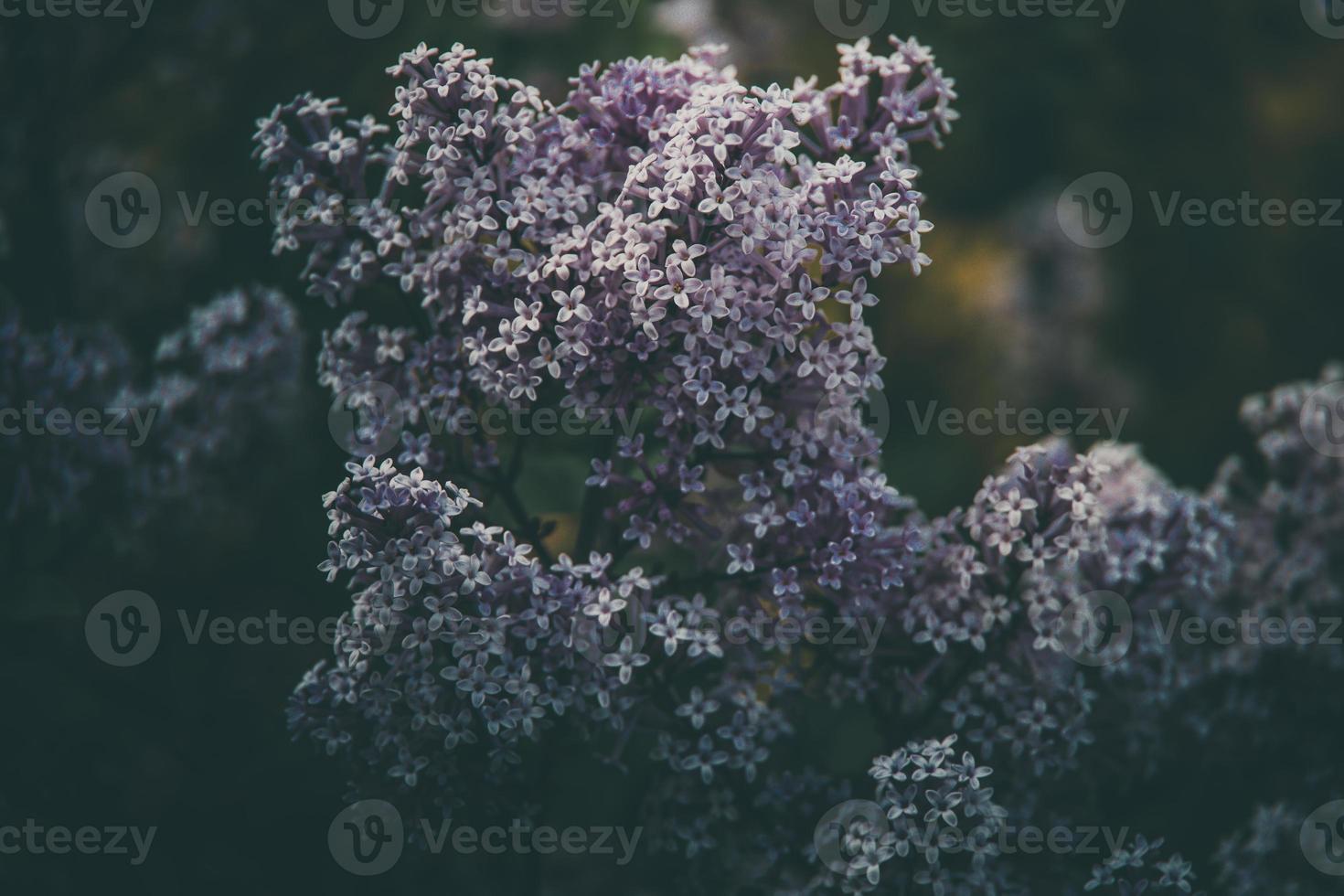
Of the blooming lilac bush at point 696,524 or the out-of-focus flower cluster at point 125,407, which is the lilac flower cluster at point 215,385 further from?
the blooming lilac bush at point 696,524

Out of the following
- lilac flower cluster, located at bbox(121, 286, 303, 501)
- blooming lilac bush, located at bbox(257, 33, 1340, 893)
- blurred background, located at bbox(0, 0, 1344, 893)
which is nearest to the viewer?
blooming lilac bush, located at bbox(257, 33, 1340, 893)

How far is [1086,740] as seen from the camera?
4.73ft

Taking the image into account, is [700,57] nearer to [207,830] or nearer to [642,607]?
[642,607]

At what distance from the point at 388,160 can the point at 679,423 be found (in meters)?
0.54

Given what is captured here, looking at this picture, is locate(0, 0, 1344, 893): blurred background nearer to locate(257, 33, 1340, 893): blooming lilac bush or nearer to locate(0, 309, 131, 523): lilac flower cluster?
locate(0, 309, 131, 523): lilac flower cluster

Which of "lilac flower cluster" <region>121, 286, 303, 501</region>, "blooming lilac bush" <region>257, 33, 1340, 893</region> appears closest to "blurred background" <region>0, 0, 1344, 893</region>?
"lilac flower cluster" <region>121, 286, 303, 501</region>

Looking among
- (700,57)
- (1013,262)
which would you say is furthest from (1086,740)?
(1013,262)

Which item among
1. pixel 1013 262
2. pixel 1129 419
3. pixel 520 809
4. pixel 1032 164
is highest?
pixel 1032 164

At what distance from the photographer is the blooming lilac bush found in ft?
4.17

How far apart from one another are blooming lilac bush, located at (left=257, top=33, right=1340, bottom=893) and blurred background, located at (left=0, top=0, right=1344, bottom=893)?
1.32 ft

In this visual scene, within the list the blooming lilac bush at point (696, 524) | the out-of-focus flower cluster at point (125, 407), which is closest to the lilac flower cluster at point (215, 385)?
the out-of-focus flower cluster at point (125, 407)

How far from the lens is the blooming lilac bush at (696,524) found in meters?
1.27

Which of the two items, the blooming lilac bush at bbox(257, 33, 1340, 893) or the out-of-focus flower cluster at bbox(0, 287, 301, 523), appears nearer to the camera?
the blooming lilac bush at bbox(257, 33, 1340, 893)

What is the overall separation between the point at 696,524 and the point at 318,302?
2.83ft
